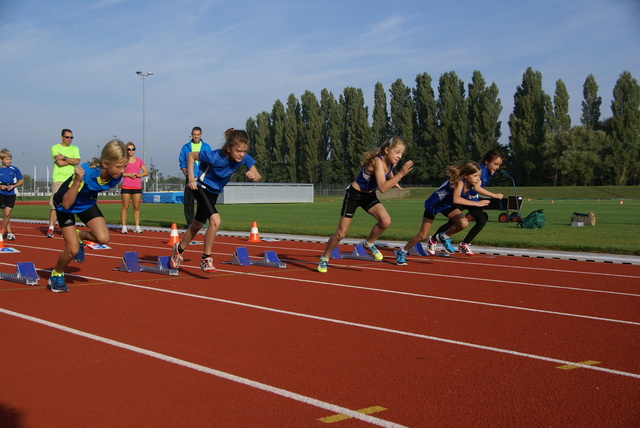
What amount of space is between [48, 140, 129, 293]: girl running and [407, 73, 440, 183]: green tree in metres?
72.6

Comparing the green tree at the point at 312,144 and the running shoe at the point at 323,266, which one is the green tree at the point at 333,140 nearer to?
the green tree at the point at 312,144

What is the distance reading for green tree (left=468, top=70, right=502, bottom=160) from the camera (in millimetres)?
74375

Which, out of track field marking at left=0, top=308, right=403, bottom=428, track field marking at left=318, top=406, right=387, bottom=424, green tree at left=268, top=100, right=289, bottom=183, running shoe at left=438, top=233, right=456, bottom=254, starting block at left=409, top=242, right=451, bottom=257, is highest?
green tree at left=268, top=100, right=289, bottom=183

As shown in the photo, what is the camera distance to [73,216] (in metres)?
7.29

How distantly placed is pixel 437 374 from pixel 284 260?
635 centimetres

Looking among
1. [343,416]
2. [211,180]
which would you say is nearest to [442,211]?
[211,180]

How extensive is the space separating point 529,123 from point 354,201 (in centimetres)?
6909

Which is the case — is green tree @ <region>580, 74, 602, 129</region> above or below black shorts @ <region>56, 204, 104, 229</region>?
above

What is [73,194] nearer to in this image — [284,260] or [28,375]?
[28,375]

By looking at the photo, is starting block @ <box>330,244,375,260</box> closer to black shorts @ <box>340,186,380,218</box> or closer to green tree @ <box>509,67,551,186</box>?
black shorts @ <box>340,186,380,218</box>

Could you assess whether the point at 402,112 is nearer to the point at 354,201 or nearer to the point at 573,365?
the point at 354,201

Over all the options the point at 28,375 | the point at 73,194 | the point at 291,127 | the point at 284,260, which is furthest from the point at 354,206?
the point at 291,127

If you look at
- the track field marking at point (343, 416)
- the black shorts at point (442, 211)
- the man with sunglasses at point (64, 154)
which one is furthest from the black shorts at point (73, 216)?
the man with sunglasses at point (64, 154)

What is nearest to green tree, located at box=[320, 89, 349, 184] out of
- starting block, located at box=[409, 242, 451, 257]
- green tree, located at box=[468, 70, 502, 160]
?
green tree, located at box=[468, 70, 502, 160]
